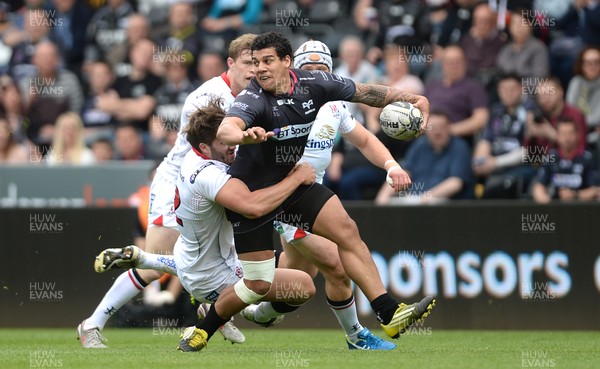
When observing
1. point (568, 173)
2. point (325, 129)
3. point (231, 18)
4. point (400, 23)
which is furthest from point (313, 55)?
point (231, 18)

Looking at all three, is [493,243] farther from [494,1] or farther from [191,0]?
[191,0]

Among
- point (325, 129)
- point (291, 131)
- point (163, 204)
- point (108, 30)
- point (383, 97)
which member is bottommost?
point (163, 204)

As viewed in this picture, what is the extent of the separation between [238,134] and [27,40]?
11.7m

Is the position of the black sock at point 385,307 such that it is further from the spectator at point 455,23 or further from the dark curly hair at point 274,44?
the spectator at point 455,23

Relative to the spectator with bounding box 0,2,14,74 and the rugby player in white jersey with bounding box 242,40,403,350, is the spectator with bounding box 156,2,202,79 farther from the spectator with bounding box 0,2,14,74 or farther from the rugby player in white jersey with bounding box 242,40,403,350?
the rugby player in white jersey with bounding box 242,40,403,350

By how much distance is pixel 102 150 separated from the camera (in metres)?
16.2

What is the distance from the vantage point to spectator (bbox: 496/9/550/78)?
50.4 feet

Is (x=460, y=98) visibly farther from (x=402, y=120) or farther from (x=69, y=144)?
(x=402, y=120)

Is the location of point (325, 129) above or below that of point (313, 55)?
below

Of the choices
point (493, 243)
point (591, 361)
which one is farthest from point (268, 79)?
point (493, 243)

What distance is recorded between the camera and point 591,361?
8.54 m

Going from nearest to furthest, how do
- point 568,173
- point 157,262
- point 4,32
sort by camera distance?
1. point 157,262
2. point 568,173
3. point 4,32

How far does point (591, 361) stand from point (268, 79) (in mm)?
3160

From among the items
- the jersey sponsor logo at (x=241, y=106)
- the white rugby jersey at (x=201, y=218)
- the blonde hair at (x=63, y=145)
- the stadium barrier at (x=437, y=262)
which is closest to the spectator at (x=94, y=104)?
the blonde hair at (x=63, y=145)
